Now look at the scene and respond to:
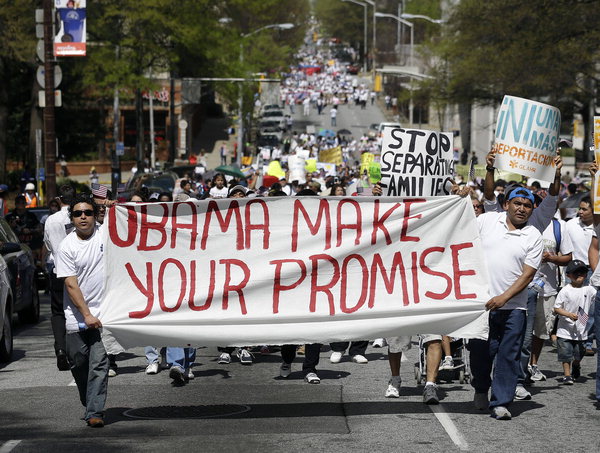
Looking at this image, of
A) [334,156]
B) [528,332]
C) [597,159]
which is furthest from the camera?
[334,156]

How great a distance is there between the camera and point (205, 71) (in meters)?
59.1

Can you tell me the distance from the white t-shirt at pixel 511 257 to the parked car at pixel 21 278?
21.6ft

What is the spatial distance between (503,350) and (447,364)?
214cm

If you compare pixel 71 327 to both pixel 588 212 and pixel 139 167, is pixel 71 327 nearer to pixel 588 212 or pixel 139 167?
pixel 588 212

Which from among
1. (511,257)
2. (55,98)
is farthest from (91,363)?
(55,98)

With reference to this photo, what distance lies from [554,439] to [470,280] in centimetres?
146

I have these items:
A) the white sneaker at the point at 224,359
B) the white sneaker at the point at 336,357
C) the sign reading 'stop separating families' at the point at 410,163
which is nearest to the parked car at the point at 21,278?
the white sneaker at the point at 224,359

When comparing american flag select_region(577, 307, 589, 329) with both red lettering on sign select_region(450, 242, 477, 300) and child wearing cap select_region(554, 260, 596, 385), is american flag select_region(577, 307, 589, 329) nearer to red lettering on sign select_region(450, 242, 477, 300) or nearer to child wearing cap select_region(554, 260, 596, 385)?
child wearing cap select_region(554, 260, 596, 385)

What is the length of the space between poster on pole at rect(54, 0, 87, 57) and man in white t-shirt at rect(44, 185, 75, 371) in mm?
14002

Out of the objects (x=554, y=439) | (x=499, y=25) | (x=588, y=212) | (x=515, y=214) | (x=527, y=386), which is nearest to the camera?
(x=554, y=439)

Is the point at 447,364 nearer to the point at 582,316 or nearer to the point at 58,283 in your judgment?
the point at 582,316

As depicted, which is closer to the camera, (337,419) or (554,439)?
(554,439)

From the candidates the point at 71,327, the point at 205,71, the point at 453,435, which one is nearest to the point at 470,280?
the point at 453,435

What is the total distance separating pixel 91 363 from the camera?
9.12 metres
